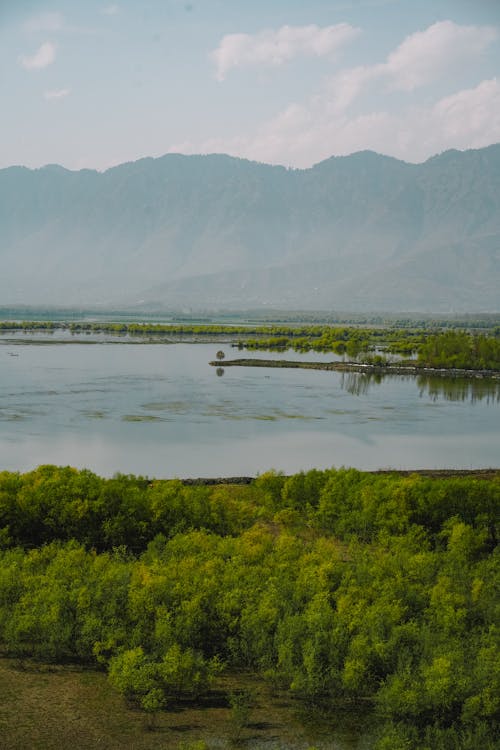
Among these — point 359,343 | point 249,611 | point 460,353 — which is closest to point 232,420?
point 249,611

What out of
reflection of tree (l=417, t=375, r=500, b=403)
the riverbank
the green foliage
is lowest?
reflection of tree (l=417, t=375, r=500, b=403)

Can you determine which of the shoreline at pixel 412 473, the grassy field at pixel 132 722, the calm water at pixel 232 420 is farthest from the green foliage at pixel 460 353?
the grassy field at pixel 132 722

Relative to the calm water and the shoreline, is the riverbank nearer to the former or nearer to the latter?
the calm water

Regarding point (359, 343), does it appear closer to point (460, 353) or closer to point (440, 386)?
point (460, 353)

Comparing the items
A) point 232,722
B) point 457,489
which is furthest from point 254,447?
point 232,722

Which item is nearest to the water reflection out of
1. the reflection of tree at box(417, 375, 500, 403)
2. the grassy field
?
the reflection of tree at box(417, 375, 500, 403)
